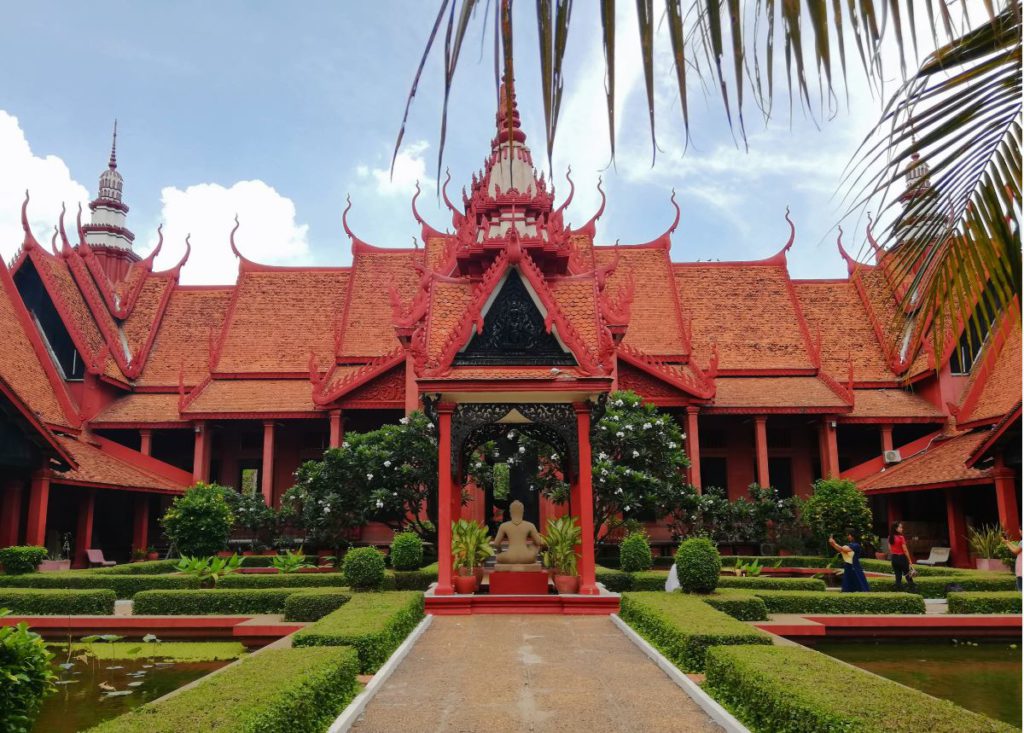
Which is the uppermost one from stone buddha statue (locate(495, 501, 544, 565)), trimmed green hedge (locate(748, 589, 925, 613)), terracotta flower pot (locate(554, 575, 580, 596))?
stone buddha statue (locate(495, 501, 544, 565))

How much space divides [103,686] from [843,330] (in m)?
20.7

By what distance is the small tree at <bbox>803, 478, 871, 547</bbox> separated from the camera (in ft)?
49.4

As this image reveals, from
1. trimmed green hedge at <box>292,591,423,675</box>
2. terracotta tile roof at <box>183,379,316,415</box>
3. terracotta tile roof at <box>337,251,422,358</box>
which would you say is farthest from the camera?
terracotta tile roof at <box>337,251,422,358</box>

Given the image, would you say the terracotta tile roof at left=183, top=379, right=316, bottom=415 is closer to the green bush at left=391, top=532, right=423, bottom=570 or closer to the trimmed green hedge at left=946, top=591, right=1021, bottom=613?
the green bush at left=391, top=532, right=423, bottom=570

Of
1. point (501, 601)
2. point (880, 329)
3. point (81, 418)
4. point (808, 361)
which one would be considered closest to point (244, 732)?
point (501, 601)

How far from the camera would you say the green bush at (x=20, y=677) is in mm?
3695

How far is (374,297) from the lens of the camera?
895 inches

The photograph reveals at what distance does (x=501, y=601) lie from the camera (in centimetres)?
956

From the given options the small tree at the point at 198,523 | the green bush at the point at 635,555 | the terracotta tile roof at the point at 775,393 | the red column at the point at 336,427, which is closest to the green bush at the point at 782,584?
the green bush at the point at 635,555

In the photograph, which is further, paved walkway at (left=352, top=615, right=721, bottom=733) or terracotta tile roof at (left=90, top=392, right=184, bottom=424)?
terracotta tile roof at (left=90, top=392, right=184, bottom=424)

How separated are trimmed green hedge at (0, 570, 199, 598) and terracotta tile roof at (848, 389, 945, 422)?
49.0 ft

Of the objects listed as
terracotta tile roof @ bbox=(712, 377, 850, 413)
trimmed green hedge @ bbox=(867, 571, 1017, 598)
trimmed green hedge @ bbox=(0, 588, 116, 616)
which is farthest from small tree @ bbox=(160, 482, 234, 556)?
terracotta tile roof @ bbox=(712, 377, 850, 413)

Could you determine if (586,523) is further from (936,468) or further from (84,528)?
(84,528)

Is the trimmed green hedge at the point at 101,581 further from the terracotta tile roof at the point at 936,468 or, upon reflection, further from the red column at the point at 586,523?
the terracotta tile roof at the point at 936,468
